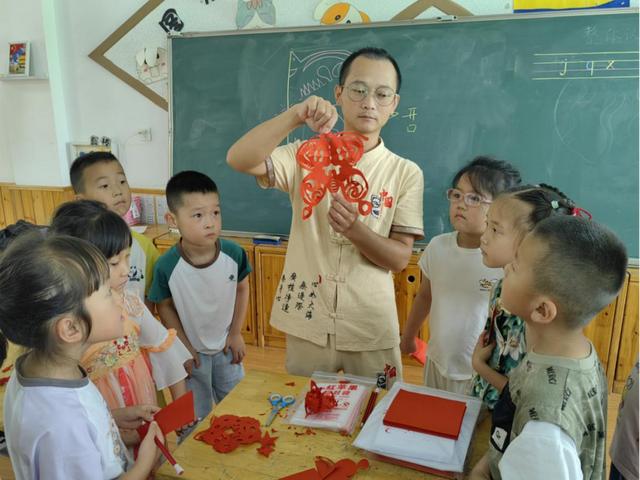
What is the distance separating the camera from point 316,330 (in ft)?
5.22

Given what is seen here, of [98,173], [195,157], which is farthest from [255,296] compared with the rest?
[98,173]

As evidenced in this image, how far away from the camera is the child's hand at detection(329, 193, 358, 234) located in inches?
56.3

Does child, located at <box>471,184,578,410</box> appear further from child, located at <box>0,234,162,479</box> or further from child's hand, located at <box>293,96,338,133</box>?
child, located at <box>0,234,162,479</box>

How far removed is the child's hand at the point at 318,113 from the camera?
4.43ft

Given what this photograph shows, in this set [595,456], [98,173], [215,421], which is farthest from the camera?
[98,173]

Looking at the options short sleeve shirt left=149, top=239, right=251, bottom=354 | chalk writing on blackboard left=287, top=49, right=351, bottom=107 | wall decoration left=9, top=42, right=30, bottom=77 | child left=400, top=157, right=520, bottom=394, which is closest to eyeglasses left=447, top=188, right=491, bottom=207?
child left=400, top=157, right=520, bottom=394

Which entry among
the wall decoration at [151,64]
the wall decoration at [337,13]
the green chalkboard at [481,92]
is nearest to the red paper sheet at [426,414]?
the green chalkboard at [481,92]

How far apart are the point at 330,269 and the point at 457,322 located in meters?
0.51

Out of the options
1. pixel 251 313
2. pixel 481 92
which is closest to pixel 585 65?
pixel 481 92

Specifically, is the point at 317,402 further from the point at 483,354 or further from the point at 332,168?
the point at 332,168

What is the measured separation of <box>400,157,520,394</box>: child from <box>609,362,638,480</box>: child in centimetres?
55

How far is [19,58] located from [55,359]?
3648 mm

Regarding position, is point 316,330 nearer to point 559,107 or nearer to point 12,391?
point 12,391

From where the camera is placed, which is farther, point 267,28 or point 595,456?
point 267,28
